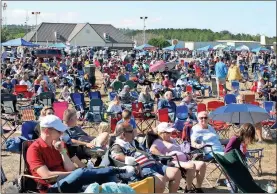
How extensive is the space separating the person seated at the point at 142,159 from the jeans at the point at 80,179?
2.59 ft

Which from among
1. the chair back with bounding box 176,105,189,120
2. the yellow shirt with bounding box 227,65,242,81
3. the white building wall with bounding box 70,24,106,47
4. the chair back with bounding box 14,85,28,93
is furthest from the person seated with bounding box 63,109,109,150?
the white building wall with bounding box 70,24,106,47

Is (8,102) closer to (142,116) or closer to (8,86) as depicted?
(142,116)

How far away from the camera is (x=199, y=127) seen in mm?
7797

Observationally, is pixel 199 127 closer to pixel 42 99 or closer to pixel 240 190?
pixel 240 190

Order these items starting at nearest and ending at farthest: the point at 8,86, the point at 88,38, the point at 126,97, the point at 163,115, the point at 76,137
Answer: the point at 76,137
the point at 163,115
the point at 126,97
the point at 8,86
the point at 88,38

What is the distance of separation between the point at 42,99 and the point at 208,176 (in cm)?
623

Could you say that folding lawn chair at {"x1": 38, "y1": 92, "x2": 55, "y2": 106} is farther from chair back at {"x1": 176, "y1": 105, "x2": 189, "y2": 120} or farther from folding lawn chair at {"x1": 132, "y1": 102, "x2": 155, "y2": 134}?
chair back at {"x1": 176, "y1": 105, "x2": 189, "y2": 120}

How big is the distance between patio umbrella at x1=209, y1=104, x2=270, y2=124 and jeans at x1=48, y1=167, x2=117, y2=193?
4.51 meters

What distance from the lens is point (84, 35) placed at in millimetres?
76250

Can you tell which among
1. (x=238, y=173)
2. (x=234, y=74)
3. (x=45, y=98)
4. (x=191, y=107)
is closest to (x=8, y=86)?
(x=45, y=98)

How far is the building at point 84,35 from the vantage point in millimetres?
73938

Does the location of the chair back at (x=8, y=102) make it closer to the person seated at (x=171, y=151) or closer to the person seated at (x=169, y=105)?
the person seated at (x=169, y=105)

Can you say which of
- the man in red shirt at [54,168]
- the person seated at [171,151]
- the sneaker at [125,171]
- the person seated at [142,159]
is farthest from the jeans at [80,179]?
the person seated at [171,151]

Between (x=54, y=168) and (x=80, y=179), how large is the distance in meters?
0.48
